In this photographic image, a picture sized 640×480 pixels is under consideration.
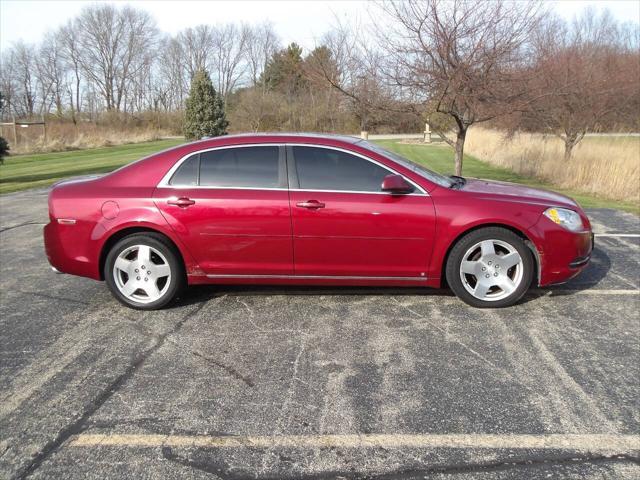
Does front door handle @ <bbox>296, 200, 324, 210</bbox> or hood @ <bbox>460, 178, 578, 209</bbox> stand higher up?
hood @ <bbox>460, 178, 578, 209</bbox>

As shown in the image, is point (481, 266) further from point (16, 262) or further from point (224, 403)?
point (16, 262)

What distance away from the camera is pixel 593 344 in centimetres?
374

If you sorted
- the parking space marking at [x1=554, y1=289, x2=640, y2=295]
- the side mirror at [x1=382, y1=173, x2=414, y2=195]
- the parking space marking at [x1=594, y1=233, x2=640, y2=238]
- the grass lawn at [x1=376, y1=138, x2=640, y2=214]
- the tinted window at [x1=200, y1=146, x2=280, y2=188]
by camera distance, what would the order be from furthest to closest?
the grass lawn at [x1=376, y1=138, x2=640, y2=214]
the parking space marking at [x1=594, y1=233, x2=640, y2=238]
the parking space marking at [x1=554, y1=289, x2=640, y2=295]
the tinted window at [x1=200, y1=146, x2=280, y2=188]
the side mirror at [x1=382, y1=173, x2=414, y2=195]

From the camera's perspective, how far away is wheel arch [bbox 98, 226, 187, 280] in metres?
4.54

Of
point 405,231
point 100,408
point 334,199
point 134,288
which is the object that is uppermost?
point 334,199

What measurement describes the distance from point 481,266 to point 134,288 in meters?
3.01

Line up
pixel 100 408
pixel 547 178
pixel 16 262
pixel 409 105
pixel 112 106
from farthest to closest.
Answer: pixel 112 106, pixel 547 178, pixel 409 105, pixel 16 262, pixel 100 408

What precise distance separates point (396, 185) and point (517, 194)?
3.88 feet

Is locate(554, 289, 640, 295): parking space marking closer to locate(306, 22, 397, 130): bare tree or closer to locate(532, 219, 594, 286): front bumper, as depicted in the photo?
locate(532, 219, 594, 286): front bumper

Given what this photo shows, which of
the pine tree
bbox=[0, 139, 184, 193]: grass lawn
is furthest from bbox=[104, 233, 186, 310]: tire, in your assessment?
the pine tree

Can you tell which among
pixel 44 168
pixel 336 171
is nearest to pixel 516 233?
pixel 336 171

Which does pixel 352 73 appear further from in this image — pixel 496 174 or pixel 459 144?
pixel 496 174

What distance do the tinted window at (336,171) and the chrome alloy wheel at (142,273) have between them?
4.71 feet

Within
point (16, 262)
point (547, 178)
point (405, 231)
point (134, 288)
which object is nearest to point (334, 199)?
point (405, 231)
